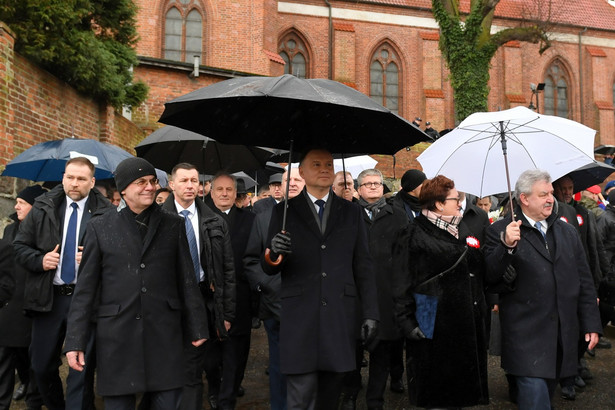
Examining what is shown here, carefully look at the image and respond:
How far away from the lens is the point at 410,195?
6.12 meters

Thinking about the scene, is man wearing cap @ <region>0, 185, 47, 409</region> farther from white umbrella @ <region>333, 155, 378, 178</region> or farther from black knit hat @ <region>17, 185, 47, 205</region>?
white umbrella @ <region>333, 155, 378, 178</region>

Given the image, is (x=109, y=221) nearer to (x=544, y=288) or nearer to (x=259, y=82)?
(x=259, y=82)

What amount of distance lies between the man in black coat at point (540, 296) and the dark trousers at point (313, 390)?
1.46 meters

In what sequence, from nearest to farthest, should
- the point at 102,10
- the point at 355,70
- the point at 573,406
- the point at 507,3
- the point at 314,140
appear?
the point at 314,140
the point at 573,406
the point at 102,10
the point at 355,70
the point at 507,3

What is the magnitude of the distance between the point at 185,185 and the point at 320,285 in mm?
1928

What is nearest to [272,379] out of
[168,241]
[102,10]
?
[168,241]

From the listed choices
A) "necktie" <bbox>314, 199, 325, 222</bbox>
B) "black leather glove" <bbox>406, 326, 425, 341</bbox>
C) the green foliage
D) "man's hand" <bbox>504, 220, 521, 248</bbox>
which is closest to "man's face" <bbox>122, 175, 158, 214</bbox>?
"necktie" <bbox>314, 199, 325, 222</bbox>

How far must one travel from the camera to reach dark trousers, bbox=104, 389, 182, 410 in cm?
383

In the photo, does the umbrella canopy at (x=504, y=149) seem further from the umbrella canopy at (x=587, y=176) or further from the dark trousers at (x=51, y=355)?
the dark trousers at (x=51, y=355)

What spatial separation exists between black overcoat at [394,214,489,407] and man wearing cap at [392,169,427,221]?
132cm

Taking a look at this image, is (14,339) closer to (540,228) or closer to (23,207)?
(23,207)

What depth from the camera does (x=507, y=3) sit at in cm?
3678

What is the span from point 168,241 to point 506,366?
2751mm

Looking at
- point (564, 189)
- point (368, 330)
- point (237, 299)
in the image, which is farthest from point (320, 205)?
point (564, 189)
